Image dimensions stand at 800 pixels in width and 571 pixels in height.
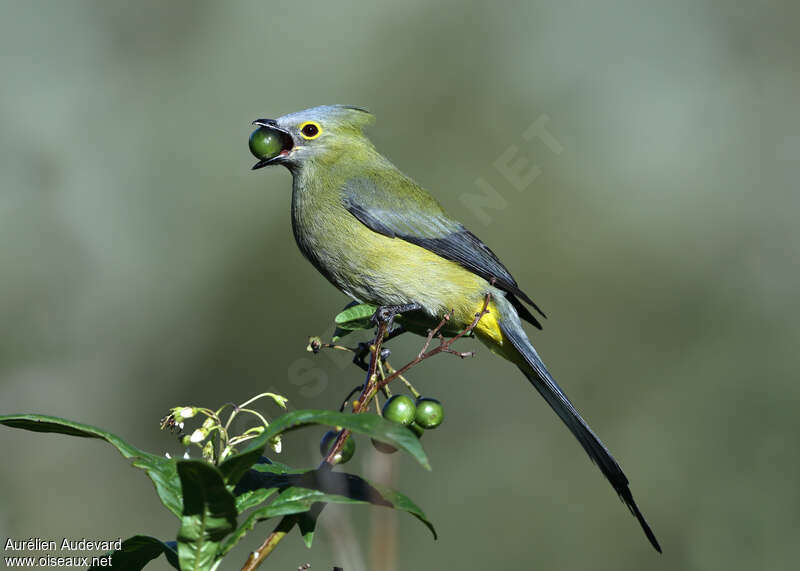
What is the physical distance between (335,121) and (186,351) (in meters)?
3.40

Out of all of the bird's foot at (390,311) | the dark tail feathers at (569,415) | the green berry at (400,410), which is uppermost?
the green berry at (400,410)

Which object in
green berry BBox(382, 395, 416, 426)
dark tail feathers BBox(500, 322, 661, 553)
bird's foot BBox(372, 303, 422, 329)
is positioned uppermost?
green berry BBox(382, 395, 416, 426)

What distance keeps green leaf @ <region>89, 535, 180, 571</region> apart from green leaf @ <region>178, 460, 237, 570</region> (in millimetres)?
145

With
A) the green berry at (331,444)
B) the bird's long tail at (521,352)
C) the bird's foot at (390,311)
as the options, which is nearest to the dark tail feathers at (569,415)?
the bird's long tail at (521,352)

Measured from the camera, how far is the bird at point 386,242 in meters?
4.99

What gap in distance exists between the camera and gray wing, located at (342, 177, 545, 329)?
5188 mm

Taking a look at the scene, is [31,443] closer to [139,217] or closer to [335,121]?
[139,217]

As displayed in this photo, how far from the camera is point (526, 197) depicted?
879 cm

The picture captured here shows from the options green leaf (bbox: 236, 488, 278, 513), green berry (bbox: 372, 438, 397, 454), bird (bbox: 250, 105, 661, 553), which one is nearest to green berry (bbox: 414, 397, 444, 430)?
green berry (bbox: 372, 438, 397, 454)

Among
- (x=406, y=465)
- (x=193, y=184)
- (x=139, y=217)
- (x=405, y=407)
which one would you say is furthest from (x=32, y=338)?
(x=405, y=407)

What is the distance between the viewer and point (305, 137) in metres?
5.57

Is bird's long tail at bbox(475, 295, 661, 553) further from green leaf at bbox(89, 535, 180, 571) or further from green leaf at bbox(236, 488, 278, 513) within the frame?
green leaf at bbox(89, 535, 180, 571)

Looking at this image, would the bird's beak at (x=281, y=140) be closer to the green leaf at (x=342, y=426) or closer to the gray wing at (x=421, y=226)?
the gray wing at (x=421, y=226)

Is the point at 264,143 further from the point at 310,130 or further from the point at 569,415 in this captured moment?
the point at 569,415
